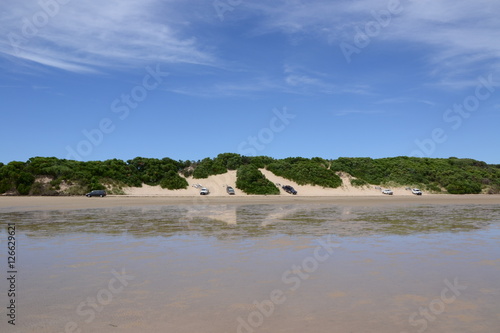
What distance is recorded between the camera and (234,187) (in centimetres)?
6319

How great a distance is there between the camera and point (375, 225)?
64.0ft

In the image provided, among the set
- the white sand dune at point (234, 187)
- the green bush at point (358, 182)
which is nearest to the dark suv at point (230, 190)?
the white sand dune at point (234, 187)

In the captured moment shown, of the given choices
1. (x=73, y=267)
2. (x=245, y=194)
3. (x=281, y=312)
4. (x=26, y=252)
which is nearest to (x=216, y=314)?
(x=281, y=312)

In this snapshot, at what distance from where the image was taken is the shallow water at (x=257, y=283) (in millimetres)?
6020

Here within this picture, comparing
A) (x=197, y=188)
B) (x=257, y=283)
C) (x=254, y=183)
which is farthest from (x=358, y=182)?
(x=257, y=283)

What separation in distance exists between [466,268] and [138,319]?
779 cm

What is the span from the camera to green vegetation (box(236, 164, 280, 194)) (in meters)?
61.2

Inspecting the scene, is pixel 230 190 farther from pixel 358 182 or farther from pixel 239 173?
pixel 358 182

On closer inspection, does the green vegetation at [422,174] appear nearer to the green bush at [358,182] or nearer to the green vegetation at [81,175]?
the green bush at [358,182]

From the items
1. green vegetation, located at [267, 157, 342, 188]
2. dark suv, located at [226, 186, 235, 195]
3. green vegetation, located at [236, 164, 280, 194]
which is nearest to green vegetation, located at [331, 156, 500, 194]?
green vegetation, located at [267, 157, 342, 188]

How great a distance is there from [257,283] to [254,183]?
54112 mm

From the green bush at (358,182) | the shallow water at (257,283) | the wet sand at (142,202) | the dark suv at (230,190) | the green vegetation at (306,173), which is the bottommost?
the shallow water at (257,283)

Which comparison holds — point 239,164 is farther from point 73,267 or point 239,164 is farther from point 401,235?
point 73,267

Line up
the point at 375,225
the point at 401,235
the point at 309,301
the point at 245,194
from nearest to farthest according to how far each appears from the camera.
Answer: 1. the point at 309,301
2. the point at 401,235
3. the point at 375,225
4. the point at 245,194
